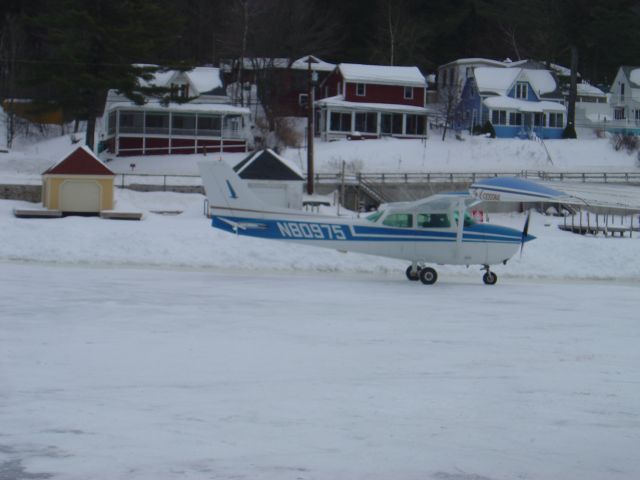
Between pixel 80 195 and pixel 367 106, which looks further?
pixel 367 106

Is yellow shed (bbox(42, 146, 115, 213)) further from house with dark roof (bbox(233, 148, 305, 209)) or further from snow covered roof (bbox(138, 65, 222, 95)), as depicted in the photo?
snow covered roof (bbox(138, 65, 222, 95))

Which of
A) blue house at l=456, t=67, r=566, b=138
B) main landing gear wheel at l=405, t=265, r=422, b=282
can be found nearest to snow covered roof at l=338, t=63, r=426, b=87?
blue house at l=456, t=67, r=566, b=138

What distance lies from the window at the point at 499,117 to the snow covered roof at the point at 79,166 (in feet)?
114

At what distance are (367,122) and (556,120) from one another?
41.3 feet

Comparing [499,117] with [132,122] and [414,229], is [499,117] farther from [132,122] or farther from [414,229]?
[414,229]

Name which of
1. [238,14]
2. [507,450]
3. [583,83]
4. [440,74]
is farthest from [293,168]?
[583,83]

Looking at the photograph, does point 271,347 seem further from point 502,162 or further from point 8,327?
point 502,162

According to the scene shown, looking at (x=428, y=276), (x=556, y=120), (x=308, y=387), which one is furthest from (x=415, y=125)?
(x=308, y=387)

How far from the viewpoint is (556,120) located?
194 ft

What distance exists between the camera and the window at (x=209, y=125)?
167ft

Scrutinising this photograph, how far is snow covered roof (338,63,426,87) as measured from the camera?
57219 millimetres

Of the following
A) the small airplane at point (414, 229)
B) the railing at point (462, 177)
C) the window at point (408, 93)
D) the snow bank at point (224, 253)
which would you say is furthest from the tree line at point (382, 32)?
the small airplane at point (414, 229)

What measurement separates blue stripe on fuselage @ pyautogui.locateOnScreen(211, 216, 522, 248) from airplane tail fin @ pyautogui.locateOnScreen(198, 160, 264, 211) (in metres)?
0.45

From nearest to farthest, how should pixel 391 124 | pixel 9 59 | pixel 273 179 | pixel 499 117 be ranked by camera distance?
pixel 273 179, pixel 9 59, pixel 391 124, pixel 499 117
